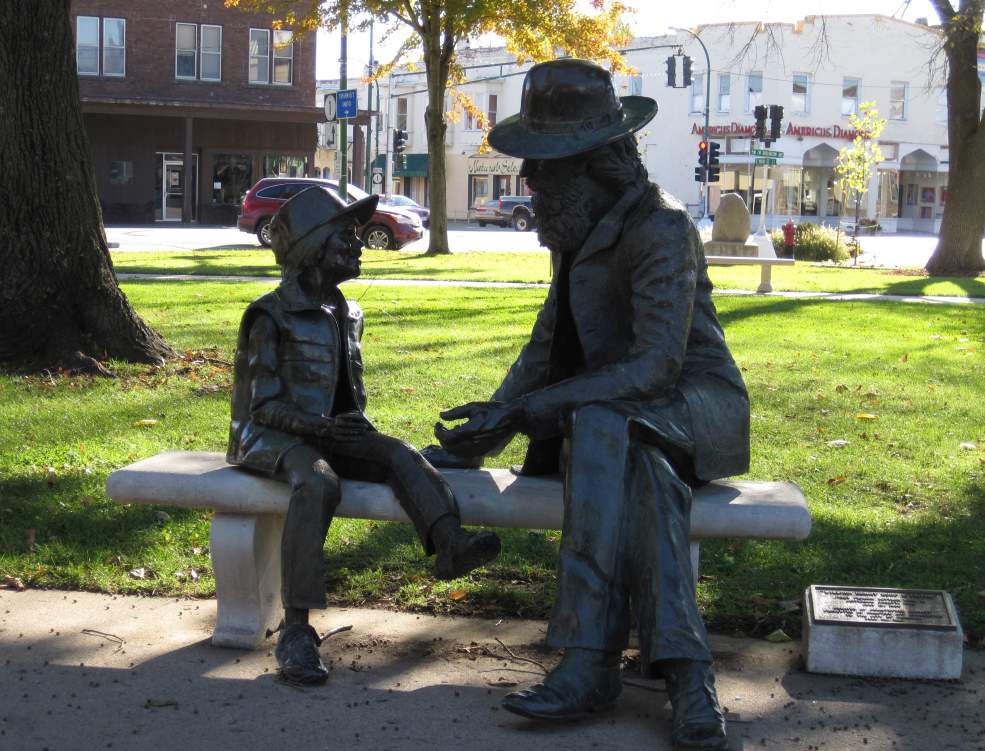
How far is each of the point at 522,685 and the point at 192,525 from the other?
7.09ft

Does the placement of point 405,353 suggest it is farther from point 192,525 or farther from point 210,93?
point 210,93

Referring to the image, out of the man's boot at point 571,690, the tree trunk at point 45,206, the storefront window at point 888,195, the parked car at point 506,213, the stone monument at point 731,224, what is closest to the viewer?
the man's boot at point 571,690

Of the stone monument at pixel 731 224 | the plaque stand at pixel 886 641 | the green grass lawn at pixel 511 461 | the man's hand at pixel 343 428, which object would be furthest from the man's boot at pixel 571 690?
the stone monument at pixel 731 224

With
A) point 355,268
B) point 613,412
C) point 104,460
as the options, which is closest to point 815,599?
point 613,412

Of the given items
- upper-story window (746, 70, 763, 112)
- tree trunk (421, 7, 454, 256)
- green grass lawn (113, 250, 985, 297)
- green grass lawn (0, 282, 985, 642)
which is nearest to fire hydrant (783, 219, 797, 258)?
green grass lawn (113, 250, 985, 297)

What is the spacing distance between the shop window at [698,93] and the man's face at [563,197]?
54.4 meters

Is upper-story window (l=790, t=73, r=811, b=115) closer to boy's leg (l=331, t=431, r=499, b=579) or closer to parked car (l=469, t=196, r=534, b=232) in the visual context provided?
parked car (l=469, t=196, r=534, b=232)

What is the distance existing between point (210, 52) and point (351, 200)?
1987cm

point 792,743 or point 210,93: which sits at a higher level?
point 210,93

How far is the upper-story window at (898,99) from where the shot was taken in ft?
193

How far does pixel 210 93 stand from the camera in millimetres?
42938

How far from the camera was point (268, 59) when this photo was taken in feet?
142

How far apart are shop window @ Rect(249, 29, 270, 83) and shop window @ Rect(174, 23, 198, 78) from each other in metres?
1.85

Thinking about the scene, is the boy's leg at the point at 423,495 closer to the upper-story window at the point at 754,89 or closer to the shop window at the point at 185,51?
the shop window at the point at 185,51
